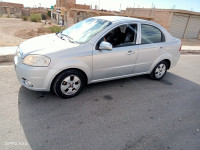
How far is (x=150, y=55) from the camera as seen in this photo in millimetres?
4188

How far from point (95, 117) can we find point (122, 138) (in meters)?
0.66

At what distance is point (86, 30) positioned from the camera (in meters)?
3.66

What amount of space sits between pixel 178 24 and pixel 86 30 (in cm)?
1673

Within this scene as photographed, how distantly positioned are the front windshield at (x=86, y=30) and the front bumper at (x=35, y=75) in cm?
99

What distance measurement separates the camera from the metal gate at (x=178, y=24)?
1652cm

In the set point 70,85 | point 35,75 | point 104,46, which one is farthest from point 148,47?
point 35,75

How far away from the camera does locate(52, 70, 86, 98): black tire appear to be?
3.13 m

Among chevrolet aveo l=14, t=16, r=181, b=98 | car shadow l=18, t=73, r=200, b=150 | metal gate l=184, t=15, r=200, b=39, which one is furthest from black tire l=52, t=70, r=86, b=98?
metal gate l=184, t=15, r=200, b=39

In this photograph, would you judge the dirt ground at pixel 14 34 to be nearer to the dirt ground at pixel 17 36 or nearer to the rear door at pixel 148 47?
the dirt ground at pixel 17 36

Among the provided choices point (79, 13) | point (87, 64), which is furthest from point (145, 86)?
point (79, 13)

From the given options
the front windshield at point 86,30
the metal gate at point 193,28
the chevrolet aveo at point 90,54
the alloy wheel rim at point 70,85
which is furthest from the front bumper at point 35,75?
the metal gate at point 193,28

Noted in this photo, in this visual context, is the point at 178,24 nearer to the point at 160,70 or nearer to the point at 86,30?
the point at 160,70

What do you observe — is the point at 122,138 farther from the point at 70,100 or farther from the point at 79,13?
the point at 79,13

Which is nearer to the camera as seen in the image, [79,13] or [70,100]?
[70,100]
